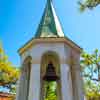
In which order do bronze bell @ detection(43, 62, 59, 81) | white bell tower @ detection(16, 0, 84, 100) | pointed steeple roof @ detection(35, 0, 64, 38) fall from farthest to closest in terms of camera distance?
bronze bell @ detection(43, 62, 59, 81)
pointed steeple roof @ detection(35, 0, 64, 38)
white bell tower @ detection(16, 0, 84, 100)

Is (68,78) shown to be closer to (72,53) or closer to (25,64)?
(72,53)

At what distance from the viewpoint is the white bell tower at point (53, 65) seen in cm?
699

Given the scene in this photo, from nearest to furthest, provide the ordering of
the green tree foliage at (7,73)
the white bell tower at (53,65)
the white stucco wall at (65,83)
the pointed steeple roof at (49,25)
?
the white stucco wall at (65,83)
the white bell tower at (53,65)
the pointed steeple roof at (49,25)
the green tree foliage at (7,73)

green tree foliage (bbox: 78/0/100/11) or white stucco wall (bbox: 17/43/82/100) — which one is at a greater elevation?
green tree foliage (bbox: 78/0/100/11)

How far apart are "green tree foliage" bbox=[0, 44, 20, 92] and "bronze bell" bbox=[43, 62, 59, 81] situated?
8751mm

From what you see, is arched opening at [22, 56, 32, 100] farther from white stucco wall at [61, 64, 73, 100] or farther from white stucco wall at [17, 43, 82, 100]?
white stucco wall at [61, 64, 73, 100]

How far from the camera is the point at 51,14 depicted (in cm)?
858

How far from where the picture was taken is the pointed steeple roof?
25.5 ft

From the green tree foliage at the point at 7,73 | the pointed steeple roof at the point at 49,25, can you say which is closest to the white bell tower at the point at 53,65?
the pointed steeple roof at the point at 49,25

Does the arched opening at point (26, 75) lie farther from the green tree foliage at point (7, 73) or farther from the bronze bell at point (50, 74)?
the green tree foliage at point (7, 73)

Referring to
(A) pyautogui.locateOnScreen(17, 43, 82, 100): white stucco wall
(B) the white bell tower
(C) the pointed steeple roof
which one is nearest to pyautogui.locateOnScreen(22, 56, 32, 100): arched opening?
(B) the white bell tower

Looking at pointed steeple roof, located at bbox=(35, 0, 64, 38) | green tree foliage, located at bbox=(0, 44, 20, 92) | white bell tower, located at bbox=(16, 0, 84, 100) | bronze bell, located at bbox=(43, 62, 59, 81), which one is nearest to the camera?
white bell tower, located at bbox=(16, 0, 84, 100)

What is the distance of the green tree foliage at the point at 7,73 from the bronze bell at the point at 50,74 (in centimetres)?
875


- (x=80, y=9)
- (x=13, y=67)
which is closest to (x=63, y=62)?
(x=80, y=9)
